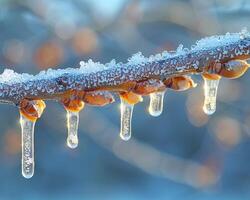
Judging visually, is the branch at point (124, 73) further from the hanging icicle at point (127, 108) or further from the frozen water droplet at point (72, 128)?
the frozen water droplet at point (72, 128)

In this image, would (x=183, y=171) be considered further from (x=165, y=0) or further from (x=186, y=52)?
(x=186, y=52)

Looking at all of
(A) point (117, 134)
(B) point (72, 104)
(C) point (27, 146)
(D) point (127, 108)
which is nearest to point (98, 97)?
(B) point (72, 104)

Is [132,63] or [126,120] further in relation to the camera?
[126,120]

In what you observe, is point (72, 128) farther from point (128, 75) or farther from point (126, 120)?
point (128, 75)

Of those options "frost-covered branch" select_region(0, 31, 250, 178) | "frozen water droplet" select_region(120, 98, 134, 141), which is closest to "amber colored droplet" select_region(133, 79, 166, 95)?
"frost-covered branch" select_region(0, 31, 250, 178)

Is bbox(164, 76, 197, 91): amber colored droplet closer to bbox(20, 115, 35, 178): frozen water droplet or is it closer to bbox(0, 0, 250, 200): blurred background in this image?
bbox(20, 115, 35, 178): frozen water droplet

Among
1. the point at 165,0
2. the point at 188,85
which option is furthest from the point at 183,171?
the point at 188,85

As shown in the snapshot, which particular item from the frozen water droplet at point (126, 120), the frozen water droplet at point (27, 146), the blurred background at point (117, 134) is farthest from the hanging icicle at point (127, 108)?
the blurred background at point (117, 134)
